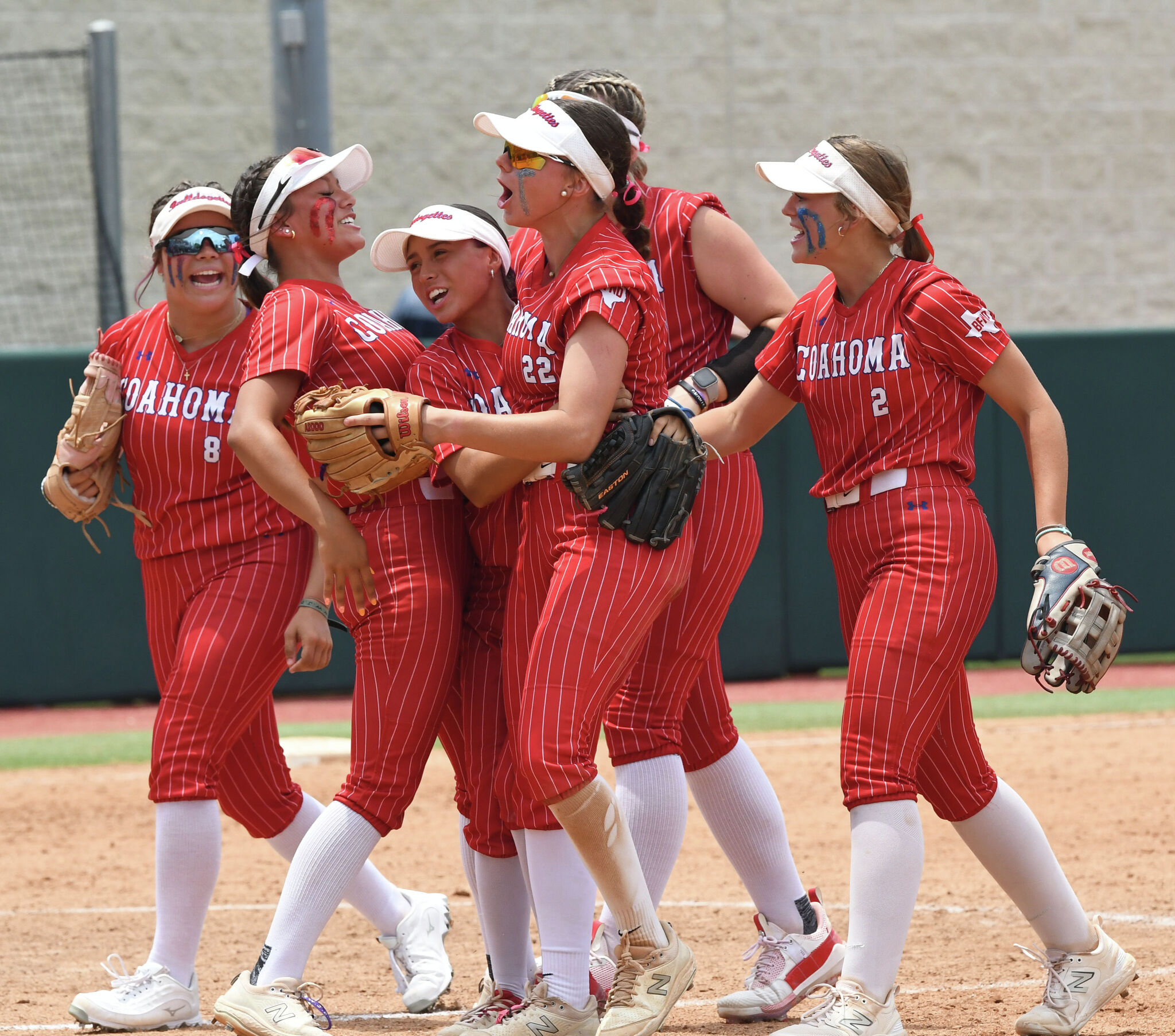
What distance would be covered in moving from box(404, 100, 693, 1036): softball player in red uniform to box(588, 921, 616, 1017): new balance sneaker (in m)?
0.26

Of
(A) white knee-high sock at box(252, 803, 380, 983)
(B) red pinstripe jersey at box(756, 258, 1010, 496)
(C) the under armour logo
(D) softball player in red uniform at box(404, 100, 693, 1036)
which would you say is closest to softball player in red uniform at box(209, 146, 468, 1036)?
(A) white knee-high sock at box(252, 803, 380, 983)

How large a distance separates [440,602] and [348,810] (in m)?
0.49

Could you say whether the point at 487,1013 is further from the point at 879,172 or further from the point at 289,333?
the point at 879,172

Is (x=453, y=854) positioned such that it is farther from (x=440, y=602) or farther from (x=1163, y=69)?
(x=1163, y=69)

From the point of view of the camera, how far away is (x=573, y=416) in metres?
3.24

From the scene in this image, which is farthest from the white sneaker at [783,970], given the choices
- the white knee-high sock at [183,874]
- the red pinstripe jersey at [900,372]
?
the white knee-high sock at [183,874]

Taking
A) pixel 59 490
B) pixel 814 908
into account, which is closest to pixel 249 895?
pixel 59 490

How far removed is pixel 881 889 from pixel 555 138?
1.69m

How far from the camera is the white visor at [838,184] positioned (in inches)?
139

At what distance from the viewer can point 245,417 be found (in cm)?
354

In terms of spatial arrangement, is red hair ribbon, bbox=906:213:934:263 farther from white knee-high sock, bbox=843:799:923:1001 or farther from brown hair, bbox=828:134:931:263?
white knee-high sock, bbox=843:799:923:1001

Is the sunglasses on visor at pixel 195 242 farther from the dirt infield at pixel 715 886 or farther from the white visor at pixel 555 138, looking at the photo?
the dirt infield at pixel 715 886

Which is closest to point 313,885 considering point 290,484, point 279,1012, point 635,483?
point 279,1012

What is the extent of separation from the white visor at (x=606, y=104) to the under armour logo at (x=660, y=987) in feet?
5.88
